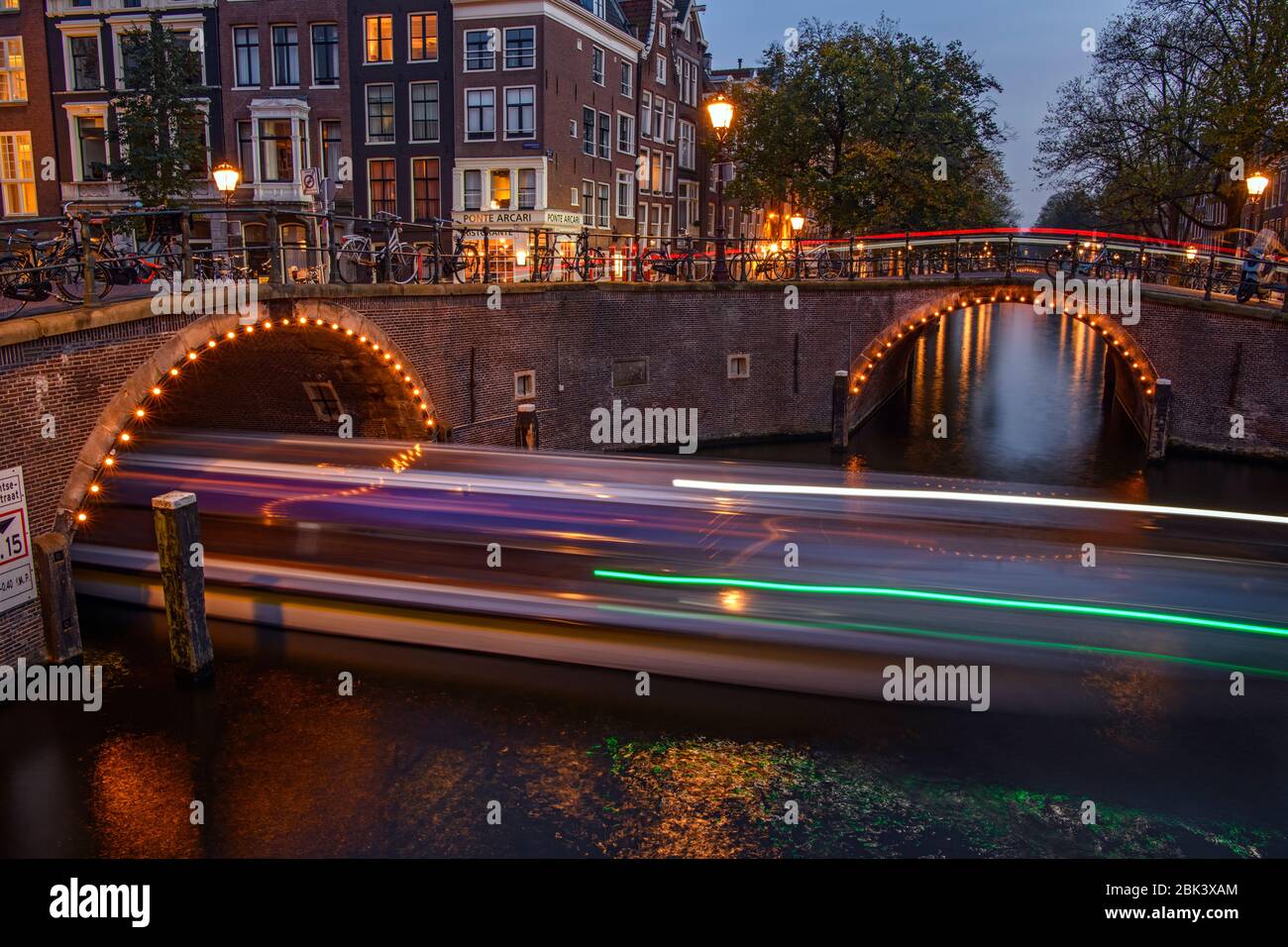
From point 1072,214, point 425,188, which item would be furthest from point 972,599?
point 1072,214

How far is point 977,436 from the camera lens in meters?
27.5

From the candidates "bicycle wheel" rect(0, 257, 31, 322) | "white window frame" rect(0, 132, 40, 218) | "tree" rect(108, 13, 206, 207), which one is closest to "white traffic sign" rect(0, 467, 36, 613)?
"bicycle wheel" rect(0, 257, 31, 322)

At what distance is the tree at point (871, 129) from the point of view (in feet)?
111

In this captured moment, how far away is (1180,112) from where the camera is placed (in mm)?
33688

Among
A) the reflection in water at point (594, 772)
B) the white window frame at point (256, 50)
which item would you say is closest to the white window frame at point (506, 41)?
the white window frame at point (256, 50)

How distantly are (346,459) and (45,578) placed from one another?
4.81 metres

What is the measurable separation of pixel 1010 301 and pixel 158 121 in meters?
26.7

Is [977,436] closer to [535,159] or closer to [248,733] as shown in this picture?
[535,159]

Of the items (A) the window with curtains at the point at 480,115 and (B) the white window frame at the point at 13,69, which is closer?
(A) the window with curtains at the point at 480,115

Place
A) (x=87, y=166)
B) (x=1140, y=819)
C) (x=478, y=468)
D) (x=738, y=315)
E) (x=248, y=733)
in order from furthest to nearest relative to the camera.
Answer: (x=87, y=166)
(x=738, y=315)
(x=478, y=468)
(x=248, y=733)
(x=1140, y=819)

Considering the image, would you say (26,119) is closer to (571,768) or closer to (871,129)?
(871,129)

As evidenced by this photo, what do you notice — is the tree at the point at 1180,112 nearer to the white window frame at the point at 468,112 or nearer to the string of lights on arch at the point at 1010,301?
the string of lights on arch at the point at 1010,301

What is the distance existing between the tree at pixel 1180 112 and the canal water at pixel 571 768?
83.8ft
